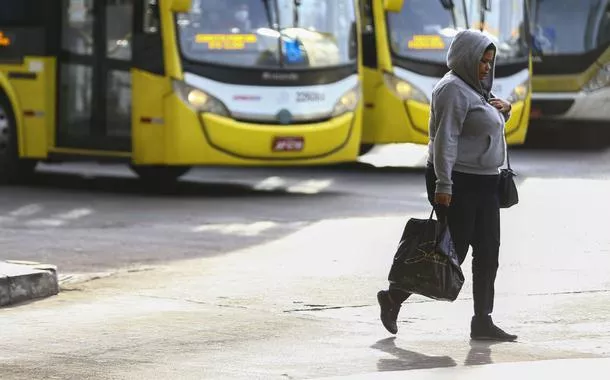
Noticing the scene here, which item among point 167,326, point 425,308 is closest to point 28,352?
point 167,326

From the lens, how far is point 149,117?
1839 cm

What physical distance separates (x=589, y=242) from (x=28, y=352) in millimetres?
6274

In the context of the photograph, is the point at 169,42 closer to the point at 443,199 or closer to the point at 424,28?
the point at 424,28

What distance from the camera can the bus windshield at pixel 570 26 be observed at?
25766mm

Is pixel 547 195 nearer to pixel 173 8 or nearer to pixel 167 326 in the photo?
pixel 173 8

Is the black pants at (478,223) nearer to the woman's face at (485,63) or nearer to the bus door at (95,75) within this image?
the woman's face at (485,63)

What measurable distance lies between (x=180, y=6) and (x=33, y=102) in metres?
2.21

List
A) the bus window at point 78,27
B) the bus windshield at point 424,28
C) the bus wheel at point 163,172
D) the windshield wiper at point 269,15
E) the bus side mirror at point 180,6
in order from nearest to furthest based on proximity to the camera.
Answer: the bus side mirror at point 180,6
the windshield wiper at point 269,15
the bus window at point 78,27
the bus wheel at point 163,172
the bus windshield at point 424,28

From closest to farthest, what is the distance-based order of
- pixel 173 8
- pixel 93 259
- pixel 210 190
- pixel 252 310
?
pixel 252 310 < pixel 93 259 < pixel 173 8 < pixel 210 190

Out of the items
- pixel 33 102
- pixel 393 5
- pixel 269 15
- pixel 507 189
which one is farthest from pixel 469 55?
pixel 393 5

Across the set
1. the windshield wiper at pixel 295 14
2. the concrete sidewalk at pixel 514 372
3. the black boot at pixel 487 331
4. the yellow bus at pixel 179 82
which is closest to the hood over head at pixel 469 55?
the black boot at pixel 487 331

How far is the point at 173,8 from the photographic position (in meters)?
18.1

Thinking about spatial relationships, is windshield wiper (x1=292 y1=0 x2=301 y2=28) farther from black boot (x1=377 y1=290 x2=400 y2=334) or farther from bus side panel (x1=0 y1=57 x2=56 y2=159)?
black boot (x1=377 y1=290 x2=400 y2=334)

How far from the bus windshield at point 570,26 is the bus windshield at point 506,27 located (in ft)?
13.7
